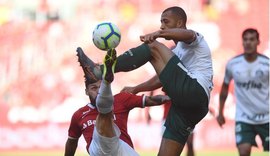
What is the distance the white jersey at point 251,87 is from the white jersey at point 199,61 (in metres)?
3.62

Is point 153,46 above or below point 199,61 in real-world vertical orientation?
above

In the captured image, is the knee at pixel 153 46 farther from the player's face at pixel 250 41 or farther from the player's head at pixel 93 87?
the player's face at pixel 250 41

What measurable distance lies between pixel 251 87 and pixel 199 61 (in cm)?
381

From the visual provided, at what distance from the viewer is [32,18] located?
18.0 meters

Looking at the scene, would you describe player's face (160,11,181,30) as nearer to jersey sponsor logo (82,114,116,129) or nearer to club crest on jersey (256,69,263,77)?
jersey sponsor logo (82,114,116,129)

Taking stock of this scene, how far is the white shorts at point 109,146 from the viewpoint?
23.2ft

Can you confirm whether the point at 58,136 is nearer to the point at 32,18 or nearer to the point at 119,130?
the point at 32,18

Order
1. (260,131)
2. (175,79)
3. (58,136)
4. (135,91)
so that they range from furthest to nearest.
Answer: (58,136), (260,131), (135,91), (175,79)

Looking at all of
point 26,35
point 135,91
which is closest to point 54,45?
point 26,35

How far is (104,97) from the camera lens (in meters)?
6.83

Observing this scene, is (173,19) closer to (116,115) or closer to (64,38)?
(116,115)

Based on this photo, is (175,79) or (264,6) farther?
(264,6)

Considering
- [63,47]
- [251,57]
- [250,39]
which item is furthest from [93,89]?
[63,47]

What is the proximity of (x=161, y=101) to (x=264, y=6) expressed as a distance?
10.6 meters
